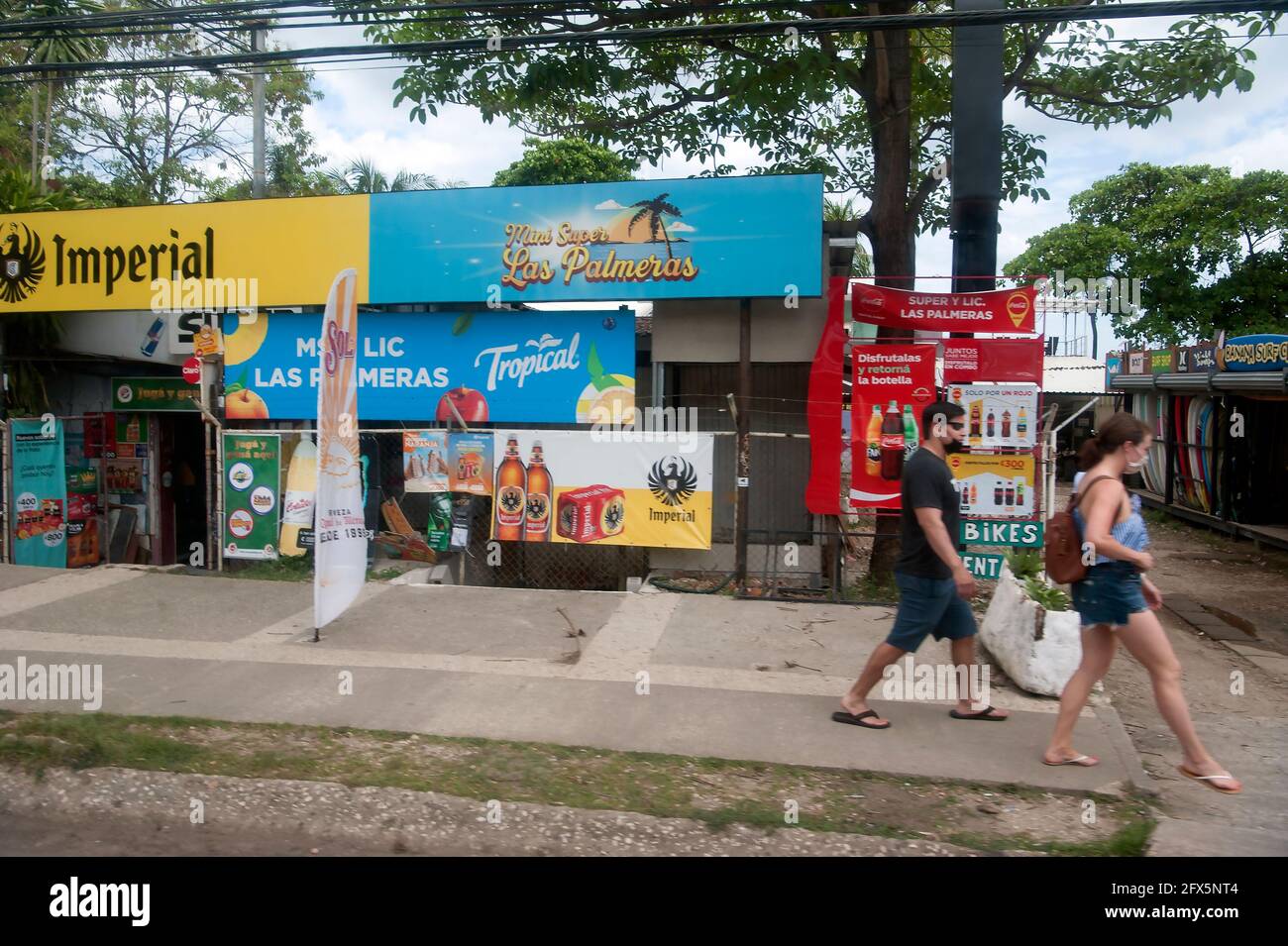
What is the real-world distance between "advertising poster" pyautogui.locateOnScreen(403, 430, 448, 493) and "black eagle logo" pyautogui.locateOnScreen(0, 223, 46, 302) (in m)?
4.84

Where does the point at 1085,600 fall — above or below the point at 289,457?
below

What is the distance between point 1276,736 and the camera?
5.63 meters

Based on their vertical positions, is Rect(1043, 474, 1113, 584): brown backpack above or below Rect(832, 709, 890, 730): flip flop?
above

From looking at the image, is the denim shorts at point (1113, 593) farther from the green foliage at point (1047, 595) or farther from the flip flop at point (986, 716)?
the green foliage at point (1047, 595)

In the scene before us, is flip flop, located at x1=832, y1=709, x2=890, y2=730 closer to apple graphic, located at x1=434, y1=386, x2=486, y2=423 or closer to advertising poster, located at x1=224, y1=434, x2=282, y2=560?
apple graphic, located at x1=434, y1=386, x2=486, y2=423

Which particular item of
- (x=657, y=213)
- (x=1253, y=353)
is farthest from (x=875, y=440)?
(x=1253, y=353)

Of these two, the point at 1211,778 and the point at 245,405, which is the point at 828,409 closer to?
the point at 1211,778

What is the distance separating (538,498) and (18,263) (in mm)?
6531

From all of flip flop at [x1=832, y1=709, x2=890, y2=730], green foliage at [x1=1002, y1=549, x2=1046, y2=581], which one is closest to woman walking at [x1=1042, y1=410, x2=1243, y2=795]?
flip flop at [x1=832, y1=709, x2=890, y2=730]

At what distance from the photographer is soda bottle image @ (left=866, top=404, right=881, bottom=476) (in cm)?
821

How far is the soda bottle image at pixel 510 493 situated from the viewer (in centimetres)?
897

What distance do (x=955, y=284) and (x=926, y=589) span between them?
12.1 feet
